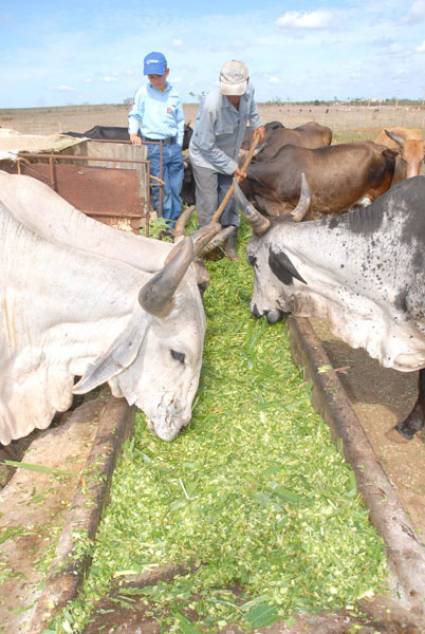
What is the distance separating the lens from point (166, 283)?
3.04 m

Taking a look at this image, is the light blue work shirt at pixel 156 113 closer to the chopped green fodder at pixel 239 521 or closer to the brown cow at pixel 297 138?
the brown cow at pixel 297 138

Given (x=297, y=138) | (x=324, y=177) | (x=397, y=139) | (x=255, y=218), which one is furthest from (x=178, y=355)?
(x=297, y=138)

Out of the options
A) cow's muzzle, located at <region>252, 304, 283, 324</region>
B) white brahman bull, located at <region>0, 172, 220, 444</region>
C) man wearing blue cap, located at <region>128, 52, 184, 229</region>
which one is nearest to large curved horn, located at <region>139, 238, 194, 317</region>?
white brahman bull, located at <region>0, 172, 220, 444</region>

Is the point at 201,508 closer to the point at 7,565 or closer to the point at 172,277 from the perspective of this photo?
the point at 7,565

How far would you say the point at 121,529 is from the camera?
297cm

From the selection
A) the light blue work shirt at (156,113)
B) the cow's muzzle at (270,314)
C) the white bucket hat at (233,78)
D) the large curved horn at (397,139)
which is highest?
the white bucket hat at (233,78)

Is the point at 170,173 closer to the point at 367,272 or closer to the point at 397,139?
the point at 397,139

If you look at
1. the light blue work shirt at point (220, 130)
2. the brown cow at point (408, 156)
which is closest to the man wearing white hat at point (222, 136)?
the light blue work shirt at point (220, 130)

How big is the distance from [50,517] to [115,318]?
3.70ft

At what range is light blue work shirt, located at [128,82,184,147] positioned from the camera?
756 centimetres

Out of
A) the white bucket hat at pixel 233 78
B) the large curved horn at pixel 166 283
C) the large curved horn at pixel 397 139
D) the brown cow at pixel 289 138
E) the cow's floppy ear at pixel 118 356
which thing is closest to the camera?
the large curved horn at pixel 166 283

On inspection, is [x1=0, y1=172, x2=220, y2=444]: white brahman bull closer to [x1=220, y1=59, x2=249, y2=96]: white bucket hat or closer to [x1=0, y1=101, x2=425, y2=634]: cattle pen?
[x1=0, y1=101, x2=425, y2=634]: cattle pen

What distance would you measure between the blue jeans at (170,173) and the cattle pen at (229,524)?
412 cm

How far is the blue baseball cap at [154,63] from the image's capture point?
23.6 feet
